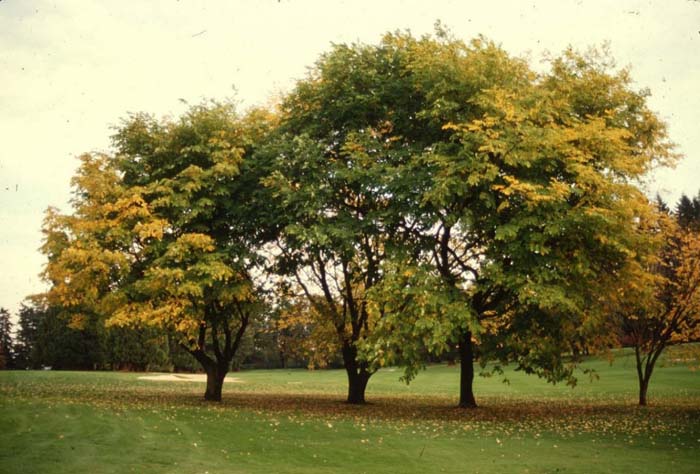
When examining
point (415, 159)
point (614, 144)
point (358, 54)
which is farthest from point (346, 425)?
point (358, 54)

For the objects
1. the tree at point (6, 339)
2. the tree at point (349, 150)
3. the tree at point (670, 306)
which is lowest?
the tree at point (6, 339)

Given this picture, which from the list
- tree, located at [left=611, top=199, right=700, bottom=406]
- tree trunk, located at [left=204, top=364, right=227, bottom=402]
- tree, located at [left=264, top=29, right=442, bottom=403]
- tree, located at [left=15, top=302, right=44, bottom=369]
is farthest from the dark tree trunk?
tree, located at [left=15, top=302, right=44, bottom=369]

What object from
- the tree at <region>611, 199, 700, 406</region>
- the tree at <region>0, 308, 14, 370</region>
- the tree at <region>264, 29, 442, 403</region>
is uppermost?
the tree at <region>264, 29, 442, 403</region>

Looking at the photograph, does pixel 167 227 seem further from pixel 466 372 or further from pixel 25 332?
pixel 25 332

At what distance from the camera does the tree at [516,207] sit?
687 inches

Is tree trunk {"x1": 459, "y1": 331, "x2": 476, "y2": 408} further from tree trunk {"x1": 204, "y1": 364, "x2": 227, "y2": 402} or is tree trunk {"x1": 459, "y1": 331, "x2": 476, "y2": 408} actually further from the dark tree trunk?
tree trunk {"x1": 204, "y1": 364, "x2": 227, "y2": 402}

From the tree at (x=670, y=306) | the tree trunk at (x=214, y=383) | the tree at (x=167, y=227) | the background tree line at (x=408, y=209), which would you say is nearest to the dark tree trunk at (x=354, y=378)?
the background tree line at (x=408, y=209)

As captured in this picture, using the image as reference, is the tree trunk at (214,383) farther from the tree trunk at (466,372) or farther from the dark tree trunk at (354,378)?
the tree trunk at (466,372)

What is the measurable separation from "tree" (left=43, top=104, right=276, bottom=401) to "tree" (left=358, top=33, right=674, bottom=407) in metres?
6.67

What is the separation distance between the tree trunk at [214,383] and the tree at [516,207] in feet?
31.1

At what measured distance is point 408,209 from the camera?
19.5 m

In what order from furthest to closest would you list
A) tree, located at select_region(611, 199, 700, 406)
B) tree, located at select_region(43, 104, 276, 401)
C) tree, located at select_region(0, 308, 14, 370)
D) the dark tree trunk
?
tree, located at select_region(0, 308, 14, 370) < the dark tree trunk < tree, located at select_region(611, 199, 700, 406) < tree, located at select_region(43, 104, 276, 401)

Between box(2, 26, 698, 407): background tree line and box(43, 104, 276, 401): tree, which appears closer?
box(2, 26, 698, 407): background tree line

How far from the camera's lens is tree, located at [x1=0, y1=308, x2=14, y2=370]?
7794cm
